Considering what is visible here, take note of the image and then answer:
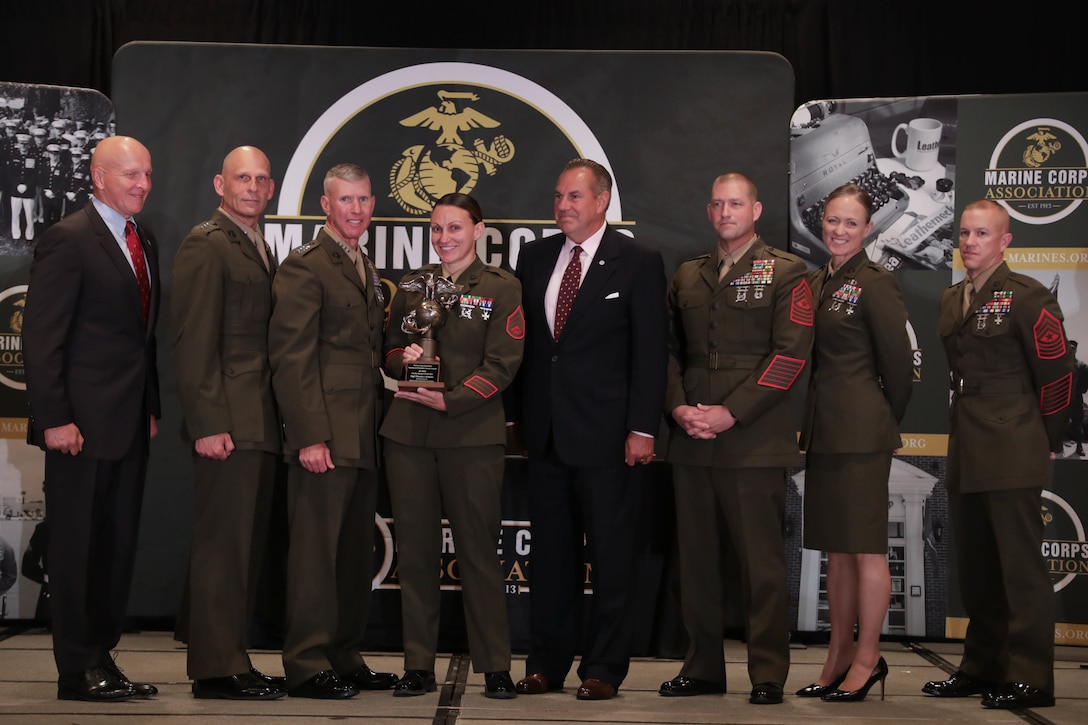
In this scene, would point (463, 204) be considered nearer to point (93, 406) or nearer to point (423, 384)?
point (423, 384)

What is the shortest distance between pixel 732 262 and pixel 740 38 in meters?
1.88

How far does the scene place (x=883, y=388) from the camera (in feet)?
14.6

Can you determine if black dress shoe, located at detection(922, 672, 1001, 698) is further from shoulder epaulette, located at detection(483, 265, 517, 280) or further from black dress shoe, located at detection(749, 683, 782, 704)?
shoulder epaulette, located at detection(483, 265, 517, 280)

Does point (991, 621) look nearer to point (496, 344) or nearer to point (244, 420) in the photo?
point (496, 344)

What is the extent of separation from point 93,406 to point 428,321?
49.2 inches

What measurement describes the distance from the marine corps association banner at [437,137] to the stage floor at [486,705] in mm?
736

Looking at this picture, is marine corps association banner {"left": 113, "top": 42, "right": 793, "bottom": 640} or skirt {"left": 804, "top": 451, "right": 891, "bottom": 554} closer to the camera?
skirt {"left": 804, "top": 451, "right": 891, "bottom": 554}

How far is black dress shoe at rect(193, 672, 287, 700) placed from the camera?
4168 millimetres

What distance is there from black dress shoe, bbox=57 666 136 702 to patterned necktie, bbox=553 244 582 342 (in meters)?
2.06

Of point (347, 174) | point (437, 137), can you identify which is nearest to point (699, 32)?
point (437, 137)

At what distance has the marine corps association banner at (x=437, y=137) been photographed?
5.34 metres

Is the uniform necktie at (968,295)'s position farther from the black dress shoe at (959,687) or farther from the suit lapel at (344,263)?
the suit lapel at (344,263)

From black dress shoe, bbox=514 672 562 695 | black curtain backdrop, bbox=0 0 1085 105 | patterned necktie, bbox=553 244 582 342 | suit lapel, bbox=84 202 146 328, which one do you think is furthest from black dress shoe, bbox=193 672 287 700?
black curtain backdrop, bbox=0 0 1085 105

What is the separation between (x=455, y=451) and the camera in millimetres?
4301
